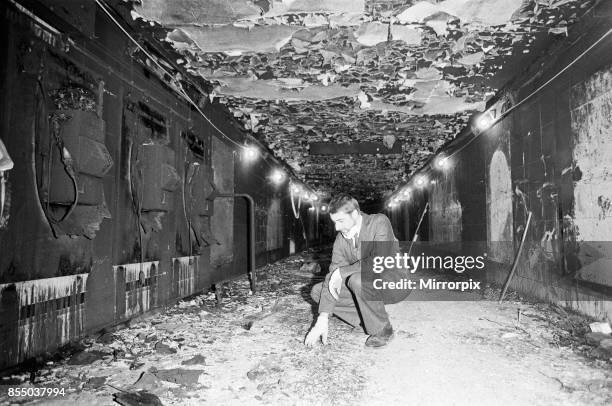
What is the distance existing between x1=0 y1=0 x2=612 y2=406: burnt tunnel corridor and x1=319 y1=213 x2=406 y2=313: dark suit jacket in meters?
0.02

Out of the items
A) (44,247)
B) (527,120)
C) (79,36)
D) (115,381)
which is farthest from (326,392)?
(527,120)

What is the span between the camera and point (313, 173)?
44.0 feet

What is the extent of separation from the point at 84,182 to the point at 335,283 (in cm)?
222

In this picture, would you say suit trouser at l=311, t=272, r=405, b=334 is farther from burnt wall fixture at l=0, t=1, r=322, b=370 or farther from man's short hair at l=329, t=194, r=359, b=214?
burnt wall fixture at l=0, t=1, r=322, b=370

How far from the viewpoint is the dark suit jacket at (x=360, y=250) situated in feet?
10.4

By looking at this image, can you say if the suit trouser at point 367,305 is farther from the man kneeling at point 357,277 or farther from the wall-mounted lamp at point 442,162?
the wall-mounted lamp at point 442,162

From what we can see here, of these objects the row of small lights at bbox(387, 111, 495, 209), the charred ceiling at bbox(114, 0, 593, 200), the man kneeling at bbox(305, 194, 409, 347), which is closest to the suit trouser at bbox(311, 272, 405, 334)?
the man kneeling at bbox(305, 194, 409, 347)

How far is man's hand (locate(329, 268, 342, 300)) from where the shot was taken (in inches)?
123

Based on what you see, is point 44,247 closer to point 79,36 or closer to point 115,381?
point 115,381

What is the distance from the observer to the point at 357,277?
317 centimetres

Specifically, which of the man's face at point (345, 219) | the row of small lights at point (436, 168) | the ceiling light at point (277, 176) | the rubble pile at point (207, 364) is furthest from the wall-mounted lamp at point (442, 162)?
the man's face at point (345, 219)

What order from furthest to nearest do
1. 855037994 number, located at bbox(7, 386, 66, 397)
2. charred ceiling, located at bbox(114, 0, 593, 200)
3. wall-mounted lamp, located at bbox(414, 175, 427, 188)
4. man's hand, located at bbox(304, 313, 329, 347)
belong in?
wall-mounted lamp, located at bbox(414, 175, 427, 188)
charred ceiling, located at bbox(114, 0, 593, 200)
man's hand, located at bbox(304, 313, 329, 347)
855037994 number, located at bbox(7, 386, 66, 397)

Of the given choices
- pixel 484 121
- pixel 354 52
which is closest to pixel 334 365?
pixel 354 52

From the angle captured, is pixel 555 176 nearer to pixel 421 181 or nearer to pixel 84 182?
pixel 84 182
